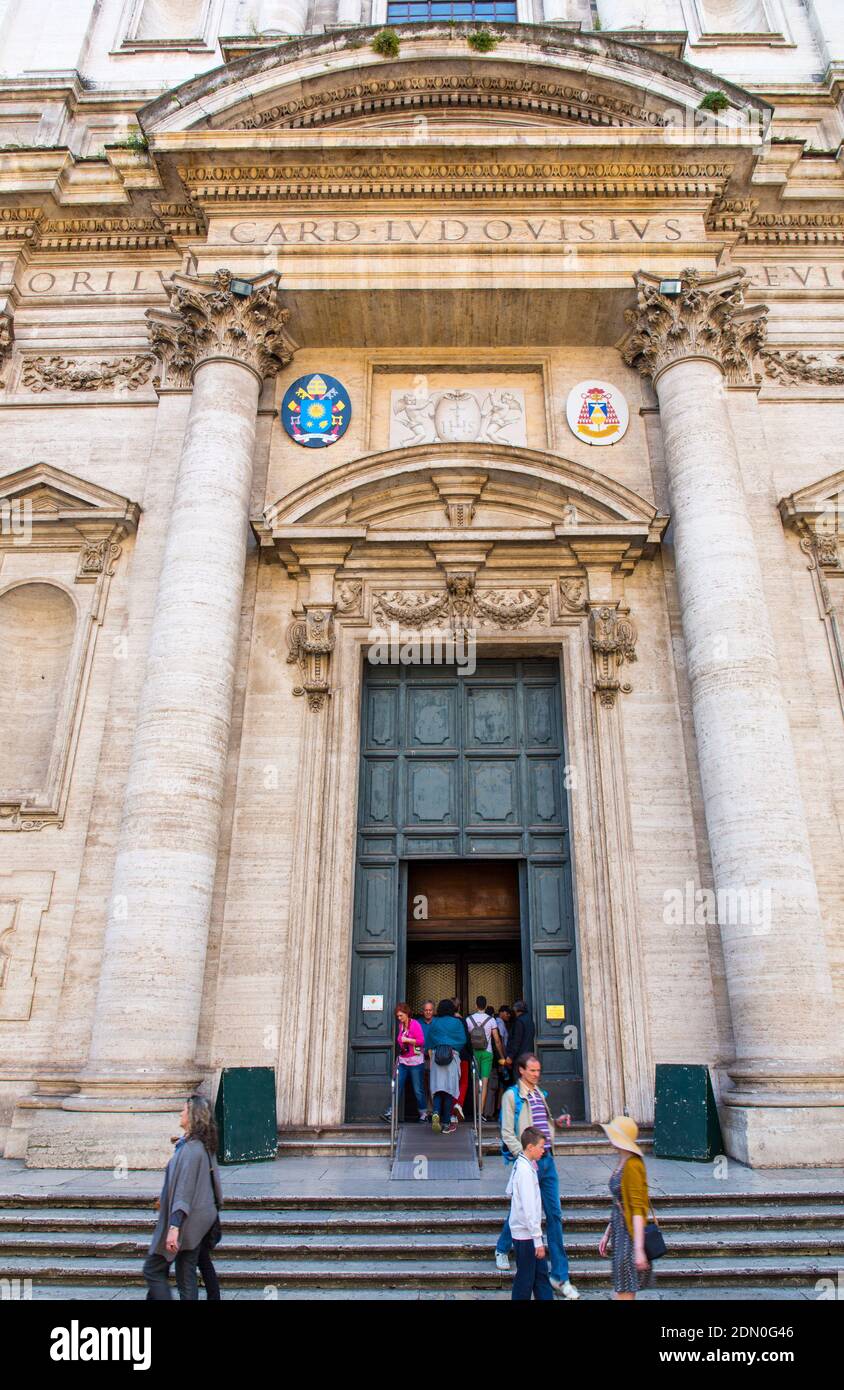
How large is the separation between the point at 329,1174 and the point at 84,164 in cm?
1517

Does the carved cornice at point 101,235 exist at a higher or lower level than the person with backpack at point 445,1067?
higher

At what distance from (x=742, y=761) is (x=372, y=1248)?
245 inches

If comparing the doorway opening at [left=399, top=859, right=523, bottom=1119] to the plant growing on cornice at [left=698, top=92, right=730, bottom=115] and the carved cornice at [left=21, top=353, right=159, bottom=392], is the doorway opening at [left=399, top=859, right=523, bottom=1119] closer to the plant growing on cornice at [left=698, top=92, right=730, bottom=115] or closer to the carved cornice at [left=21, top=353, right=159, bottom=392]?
the carved cornice at [left=21, top=353, right=159, bottom=392]

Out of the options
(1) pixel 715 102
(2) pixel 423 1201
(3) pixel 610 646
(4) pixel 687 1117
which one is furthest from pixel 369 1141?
(1) pixel 715 102

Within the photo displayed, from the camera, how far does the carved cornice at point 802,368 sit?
1345 centimetres

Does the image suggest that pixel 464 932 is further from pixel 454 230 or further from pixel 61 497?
pixel 454 230

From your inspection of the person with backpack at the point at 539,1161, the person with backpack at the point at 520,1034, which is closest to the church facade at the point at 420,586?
the person with backpack at the point at 520,1034

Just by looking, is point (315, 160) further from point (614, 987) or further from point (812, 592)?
point (614, 987)

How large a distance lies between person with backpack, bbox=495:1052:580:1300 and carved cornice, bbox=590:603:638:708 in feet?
21.2

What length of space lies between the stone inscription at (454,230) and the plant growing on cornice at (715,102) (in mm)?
1398

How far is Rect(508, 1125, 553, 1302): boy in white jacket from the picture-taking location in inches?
187

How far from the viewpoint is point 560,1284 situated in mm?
5332

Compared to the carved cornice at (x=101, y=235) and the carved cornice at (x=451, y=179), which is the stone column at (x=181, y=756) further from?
the carved cornice at (x=101, y=235)
